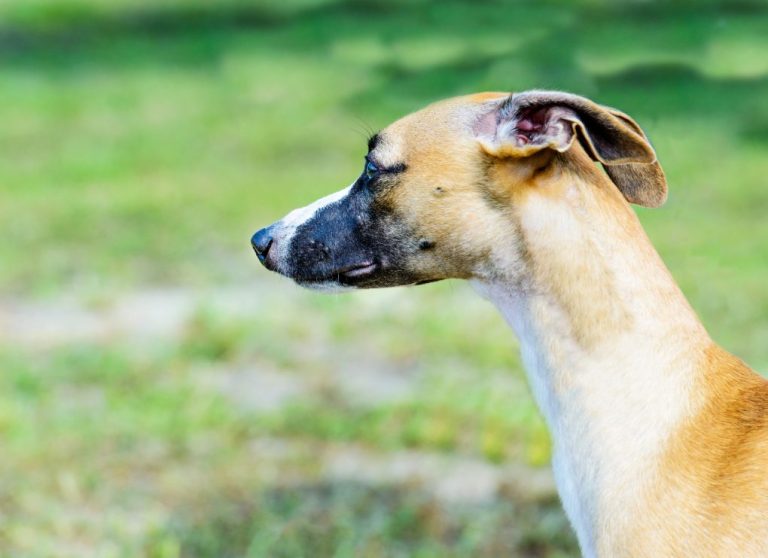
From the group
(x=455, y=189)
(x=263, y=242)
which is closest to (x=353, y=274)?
(x=263, y=242)

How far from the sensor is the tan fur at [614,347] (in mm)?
2867

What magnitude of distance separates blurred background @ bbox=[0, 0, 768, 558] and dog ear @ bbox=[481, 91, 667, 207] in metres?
0.98

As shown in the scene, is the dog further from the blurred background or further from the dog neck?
the blurred background

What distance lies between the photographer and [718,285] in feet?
24.0

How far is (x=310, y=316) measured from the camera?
7.01m

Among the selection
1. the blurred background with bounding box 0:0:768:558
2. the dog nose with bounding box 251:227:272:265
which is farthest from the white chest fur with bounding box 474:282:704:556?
the blurred background with bounding box 0:0:768:558

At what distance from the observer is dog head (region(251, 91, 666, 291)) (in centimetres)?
308

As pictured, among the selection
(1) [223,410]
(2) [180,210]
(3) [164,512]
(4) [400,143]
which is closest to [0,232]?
(2) [180,210]

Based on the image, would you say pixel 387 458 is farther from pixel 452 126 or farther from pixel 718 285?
pixel 718 285

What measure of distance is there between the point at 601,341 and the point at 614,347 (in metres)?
0.03

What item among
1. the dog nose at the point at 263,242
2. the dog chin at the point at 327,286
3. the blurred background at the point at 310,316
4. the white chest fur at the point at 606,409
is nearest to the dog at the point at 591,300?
the white chest fur at the point at 606,409

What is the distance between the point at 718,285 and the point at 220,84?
284 inches

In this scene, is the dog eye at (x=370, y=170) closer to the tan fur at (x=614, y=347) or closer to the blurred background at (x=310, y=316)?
the tan fur at (x=614, y=347)

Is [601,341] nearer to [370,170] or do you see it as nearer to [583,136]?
[583,136]
